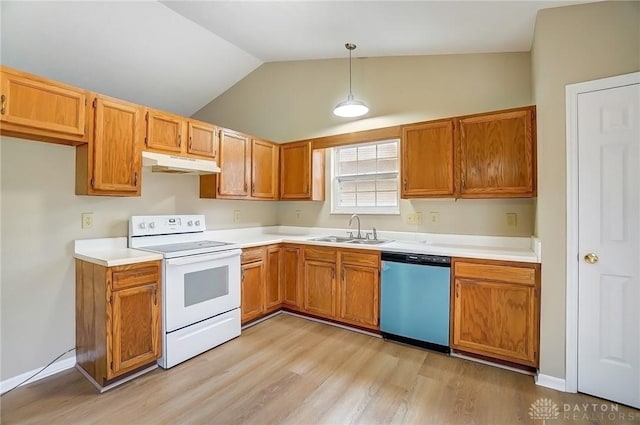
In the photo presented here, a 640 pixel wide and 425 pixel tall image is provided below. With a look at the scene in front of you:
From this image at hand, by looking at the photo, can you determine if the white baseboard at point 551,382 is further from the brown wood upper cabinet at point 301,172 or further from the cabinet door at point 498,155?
the brown wood upper cabinet at point 301,172

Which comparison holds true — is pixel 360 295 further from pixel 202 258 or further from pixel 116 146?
pixel 116 146

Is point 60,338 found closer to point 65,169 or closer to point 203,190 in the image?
point 65,169

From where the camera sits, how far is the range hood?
2594mm

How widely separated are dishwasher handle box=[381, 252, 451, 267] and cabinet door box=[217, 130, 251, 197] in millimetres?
1806

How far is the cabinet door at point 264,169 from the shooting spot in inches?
146

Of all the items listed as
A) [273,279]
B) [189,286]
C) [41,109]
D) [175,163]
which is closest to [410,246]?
[273,279]

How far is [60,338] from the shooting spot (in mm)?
2389

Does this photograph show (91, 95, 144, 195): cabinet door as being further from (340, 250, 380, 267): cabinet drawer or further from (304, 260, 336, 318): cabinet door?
(340, 250, 380, 267): cabinet drawer

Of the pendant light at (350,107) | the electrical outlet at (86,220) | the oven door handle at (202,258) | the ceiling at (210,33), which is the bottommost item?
the oven door handle at (202,258)

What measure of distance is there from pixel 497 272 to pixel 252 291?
7.60 ft

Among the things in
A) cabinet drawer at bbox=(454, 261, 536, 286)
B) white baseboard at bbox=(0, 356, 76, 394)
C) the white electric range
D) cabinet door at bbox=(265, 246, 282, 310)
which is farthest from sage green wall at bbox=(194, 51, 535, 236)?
white baseboard at bbox=(0, 356, 76, 394)

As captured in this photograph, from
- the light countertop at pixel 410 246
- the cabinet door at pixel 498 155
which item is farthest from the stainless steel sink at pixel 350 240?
the cabinet door at pixel 498 155

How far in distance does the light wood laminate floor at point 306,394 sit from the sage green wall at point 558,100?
0.46 metres

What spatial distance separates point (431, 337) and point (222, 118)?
3922 mm
